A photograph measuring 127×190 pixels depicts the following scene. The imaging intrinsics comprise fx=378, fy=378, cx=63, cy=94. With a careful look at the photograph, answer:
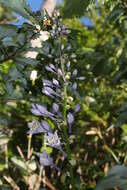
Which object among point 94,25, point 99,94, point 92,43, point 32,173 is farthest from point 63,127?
point 94,25

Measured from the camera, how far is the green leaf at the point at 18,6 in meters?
0.90

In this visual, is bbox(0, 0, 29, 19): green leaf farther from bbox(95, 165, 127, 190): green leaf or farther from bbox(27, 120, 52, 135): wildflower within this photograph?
bbox(95, 165, 127, 190): green leaf

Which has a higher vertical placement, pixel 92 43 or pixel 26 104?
pixel 92 43

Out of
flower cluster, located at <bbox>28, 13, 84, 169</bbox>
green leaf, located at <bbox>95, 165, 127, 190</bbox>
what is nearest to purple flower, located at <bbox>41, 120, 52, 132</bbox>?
flower cluster, located at <bbox>28, 13, 84, 169</bbox>

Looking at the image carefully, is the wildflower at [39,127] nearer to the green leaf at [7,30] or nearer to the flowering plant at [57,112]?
the flowering plant at [57,112]

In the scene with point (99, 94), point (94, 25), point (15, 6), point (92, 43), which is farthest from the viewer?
point (94, 25)

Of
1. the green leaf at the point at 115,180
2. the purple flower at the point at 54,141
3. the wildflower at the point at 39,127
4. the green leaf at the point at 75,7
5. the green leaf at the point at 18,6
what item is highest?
the green leaf at the point at 75,7

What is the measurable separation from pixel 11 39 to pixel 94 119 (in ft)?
4.18

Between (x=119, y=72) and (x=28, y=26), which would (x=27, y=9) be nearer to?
(x=28, y=26)

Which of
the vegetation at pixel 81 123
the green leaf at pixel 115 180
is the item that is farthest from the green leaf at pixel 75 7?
the green leaf at pixel 115 180

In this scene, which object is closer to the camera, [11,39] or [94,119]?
[11,39]

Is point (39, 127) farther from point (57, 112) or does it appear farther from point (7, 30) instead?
point (7, 30)

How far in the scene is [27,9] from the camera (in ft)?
3.00

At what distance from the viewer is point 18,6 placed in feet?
2.99
